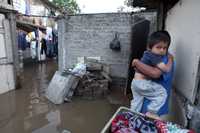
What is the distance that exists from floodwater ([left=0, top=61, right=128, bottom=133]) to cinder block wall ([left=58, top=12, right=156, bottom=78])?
5.18 ft

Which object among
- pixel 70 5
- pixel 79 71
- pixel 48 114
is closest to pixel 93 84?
pixel 79 71

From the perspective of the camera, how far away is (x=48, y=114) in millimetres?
4270

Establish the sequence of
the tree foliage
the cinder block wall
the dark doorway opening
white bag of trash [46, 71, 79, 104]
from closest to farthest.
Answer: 1. the dark doorway opening
2. white bag of trash [46, 71, 79, 104]
3. the cinder block wall
4. the tree foliage

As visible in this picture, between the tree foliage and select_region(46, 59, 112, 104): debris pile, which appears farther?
the tree foliage

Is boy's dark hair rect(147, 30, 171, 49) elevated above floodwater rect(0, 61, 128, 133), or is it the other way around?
boy's dark hair rect(147, 30, 171, 49)

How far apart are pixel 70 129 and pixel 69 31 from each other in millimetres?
4067

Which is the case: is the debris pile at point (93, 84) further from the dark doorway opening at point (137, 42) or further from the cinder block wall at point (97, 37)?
the dark doorway opening at point (137, 42)

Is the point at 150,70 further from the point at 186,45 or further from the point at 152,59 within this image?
the point at 186,45

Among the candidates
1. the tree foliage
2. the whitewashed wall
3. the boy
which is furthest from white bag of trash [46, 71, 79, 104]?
the tree foliage

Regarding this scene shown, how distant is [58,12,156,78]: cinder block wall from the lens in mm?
6246

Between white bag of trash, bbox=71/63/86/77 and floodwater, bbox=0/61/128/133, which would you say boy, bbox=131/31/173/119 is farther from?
white bag of trash, bbox=71/63/86/77

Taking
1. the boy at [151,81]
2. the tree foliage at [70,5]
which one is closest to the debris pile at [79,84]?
the boy at [151,81]

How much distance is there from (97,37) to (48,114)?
10.6ft

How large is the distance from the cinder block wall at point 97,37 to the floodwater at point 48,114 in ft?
5.18
